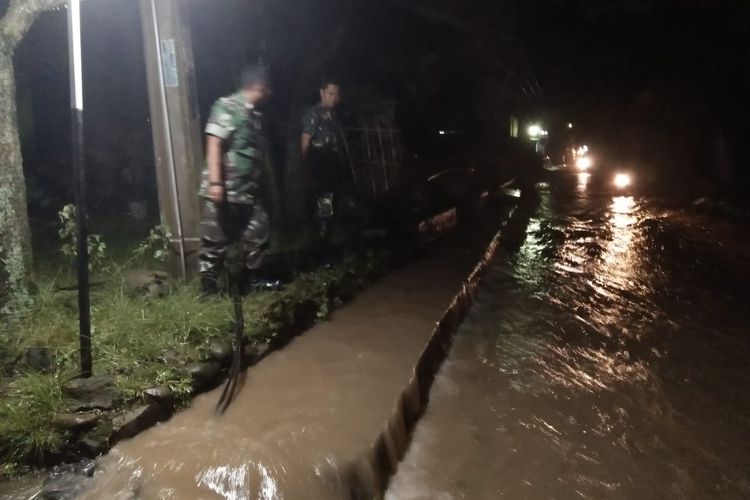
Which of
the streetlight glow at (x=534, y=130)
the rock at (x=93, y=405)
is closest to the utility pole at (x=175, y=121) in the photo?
the rock at (x=93, y=405)

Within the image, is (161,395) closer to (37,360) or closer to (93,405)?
(93,405)

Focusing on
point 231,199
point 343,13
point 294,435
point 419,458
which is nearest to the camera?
point 294,435

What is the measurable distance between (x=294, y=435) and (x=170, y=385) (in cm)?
93

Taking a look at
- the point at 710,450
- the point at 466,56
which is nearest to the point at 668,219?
the point at 466,56

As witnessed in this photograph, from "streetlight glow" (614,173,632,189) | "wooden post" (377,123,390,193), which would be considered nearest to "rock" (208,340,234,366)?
"wooden post" (377,123,390,193)

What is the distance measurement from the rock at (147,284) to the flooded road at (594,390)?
8.55ft

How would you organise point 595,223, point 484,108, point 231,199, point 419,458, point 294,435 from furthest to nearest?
point 484,108 < point 595,223 < point 231,199 < point 419,458 < point 294,435

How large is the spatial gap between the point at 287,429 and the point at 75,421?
1310 millimetres

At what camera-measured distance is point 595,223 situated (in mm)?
14867

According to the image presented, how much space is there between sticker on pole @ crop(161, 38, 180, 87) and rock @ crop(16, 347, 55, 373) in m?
2.61

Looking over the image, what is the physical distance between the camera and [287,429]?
4000 mm

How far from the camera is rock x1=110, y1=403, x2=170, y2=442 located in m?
3.64

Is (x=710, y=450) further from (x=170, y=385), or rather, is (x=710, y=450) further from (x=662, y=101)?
(x=662, y=101)

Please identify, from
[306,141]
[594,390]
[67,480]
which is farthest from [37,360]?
[594,390]
